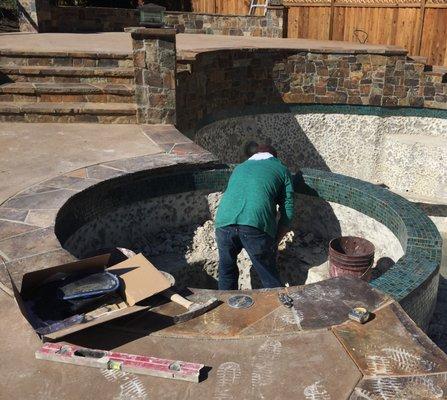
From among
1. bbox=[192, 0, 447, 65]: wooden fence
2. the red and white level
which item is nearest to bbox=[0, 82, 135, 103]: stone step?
the red and white level

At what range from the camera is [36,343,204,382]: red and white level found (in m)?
2.38

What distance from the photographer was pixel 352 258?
464 centimetres

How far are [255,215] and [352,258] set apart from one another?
1.08 m

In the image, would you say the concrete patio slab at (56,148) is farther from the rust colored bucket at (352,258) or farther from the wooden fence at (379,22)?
the wooden fence at (379,22)

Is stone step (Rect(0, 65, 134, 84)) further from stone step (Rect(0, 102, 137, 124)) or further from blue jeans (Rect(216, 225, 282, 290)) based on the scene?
blue jeans (Rect(216, 225, 282, 290))

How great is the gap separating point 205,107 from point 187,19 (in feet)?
20.7

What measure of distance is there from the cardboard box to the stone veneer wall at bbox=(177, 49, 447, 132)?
20.1 ft

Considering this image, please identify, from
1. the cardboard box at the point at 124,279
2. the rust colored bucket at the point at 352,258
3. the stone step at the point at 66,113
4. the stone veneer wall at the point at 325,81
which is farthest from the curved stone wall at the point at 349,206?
the stone veneer wall at the point at 325,81

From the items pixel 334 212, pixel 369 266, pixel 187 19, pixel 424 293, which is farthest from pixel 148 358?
pixel 187 19

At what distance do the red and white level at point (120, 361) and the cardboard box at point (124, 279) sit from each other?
160mm

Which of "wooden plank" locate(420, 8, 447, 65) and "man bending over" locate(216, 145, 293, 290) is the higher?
"wooden plank" locate(420, 8, 447, 65)

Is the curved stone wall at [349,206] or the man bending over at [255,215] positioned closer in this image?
the curved stone wall at [349,206]

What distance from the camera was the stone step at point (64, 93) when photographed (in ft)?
23.4

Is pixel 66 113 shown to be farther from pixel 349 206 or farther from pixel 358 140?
pixel 358 140
